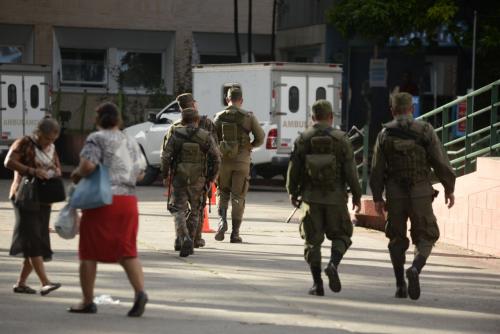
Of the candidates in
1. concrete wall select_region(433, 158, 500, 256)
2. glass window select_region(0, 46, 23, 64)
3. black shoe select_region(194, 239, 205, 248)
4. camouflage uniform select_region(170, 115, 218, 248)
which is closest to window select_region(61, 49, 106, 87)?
glass window select_region(0, 46, 23, 64)

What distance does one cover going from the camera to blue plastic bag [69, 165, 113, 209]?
966cm

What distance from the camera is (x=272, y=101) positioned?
89.8 feet

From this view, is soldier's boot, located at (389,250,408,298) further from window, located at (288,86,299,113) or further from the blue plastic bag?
window, located at (288,86,299,113)

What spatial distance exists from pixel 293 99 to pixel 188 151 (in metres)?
13.7

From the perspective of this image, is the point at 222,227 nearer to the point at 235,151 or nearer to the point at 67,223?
the point at 235,151

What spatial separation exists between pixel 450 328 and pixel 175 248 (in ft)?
18.1

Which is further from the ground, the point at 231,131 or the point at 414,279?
the point at 231,131

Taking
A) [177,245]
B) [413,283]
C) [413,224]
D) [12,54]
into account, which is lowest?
[177,245]

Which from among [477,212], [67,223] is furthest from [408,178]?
[477,212]

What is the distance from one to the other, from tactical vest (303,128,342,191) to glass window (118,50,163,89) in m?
31.3

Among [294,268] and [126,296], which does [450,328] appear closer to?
→ [126,296]

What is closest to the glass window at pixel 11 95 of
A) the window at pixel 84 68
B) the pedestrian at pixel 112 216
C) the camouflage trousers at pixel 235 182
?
the window at pixel 84 68

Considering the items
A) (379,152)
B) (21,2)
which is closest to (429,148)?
(379,152)

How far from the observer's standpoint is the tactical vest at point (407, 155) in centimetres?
1129
